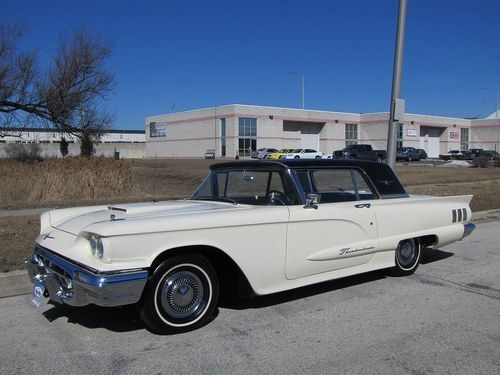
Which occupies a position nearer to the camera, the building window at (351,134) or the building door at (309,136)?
the building door at (309,136)

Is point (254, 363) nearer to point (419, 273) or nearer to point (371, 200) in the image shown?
point (371, 200)

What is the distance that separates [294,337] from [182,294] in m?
1.01

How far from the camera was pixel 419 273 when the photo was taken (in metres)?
6.49

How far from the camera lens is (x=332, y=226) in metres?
5.22

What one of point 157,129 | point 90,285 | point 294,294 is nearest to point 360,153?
point 157,129

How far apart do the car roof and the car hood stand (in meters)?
0.55

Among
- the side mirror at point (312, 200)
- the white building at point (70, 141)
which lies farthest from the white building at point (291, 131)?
the side mirror at point (312, 200)

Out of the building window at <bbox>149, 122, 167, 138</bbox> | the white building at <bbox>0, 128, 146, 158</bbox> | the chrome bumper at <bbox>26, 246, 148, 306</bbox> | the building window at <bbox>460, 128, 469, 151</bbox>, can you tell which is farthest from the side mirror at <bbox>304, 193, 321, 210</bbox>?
the building window at <bbox>460, 128, 469, 151</bbox>

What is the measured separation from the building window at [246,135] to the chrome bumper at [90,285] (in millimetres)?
62149

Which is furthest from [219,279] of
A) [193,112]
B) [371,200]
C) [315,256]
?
[193,112]

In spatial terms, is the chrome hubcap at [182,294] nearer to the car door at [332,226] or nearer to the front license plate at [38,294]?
the car door at [332,226]

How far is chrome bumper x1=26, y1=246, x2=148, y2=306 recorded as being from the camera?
3832 millimetres

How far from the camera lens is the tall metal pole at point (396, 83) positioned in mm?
11172

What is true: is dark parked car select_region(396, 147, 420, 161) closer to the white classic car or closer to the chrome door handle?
the white classic car
